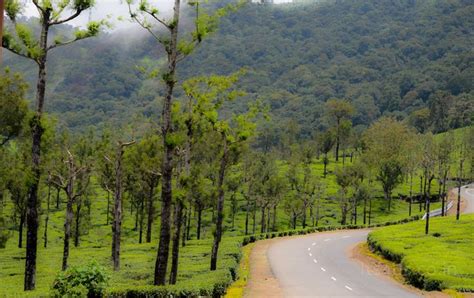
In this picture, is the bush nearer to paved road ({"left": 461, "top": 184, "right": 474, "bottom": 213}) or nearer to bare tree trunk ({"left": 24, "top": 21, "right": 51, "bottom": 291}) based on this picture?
bare tree trunk ({"left": 24, "top": 21, "right": 51, "bottom": 291})

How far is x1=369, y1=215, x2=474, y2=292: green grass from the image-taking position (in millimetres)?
28656

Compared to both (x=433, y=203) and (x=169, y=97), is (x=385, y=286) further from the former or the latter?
(x=433, y=203)

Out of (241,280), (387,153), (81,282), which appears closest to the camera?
(81,282)

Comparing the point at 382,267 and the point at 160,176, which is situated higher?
the point at 160,176

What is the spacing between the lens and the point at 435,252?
39.2 meters

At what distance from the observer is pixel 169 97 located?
20.1m

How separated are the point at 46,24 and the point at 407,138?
368ft

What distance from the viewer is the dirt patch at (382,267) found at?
26994 millimetres

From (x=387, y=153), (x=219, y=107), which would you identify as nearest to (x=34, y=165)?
(x=219, y=107)

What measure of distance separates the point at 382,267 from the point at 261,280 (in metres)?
12.3

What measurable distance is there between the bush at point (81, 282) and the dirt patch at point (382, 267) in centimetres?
1870

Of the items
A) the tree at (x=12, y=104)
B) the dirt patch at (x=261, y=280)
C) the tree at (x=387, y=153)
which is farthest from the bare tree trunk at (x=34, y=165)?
the tree at (x=387, y=153)

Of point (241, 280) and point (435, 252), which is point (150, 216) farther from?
point (435, 252)

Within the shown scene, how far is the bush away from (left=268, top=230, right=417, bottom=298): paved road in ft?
41.2
